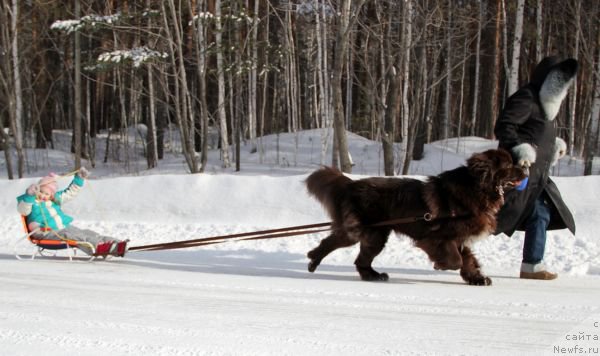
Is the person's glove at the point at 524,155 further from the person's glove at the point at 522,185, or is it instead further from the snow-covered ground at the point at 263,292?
the snow-covered ground at the point at 263,292

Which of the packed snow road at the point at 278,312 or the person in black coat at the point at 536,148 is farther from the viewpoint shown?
the person in black coat at the point at 536,148

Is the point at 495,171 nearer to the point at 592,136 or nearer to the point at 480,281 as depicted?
the point at 480,281

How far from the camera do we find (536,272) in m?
5.59

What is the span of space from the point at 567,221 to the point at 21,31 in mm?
19735

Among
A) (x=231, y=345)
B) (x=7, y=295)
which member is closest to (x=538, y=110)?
(x=231, y=345)

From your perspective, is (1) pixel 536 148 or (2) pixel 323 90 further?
(2) pixel 323 90

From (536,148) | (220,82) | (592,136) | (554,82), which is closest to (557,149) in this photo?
(536,148)

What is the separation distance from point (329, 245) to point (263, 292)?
1.19 m

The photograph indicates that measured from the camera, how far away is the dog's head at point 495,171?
5.01 m

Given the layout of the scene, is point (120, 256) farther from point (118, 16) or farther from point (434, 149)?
point (434, 149)

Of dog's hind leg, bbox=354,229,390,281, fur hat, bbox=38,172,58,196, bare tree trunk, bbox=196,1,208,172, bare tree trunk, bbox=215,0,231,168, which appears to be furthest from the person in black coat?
bare tree trunk, bbox=215,0,231,168

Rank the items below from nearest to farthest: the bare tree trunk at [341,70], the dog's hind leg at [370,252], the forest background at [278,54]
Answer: the dog's hind leg at [370,252]
the bare tree trunk at [341,70]
the forest background at [278,54]

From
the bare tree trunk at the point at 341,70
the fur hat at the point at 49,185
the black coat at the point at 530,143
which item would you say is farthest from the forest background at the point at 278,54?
the fur hat at the point at 49,185

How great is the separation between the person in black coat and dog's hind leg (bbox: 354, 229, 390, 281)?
3.46 ft
